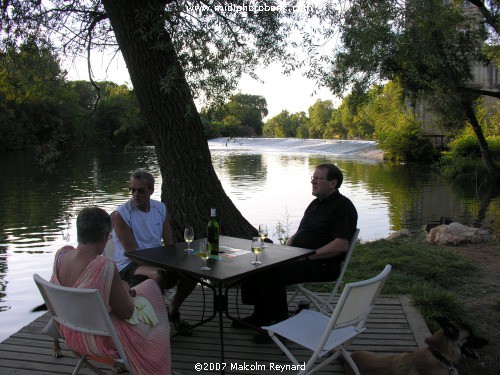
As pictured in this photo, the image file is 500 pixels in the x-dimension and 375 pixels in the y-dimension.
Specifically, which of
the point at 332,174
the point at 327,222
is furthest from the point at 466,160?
the point at 327,222

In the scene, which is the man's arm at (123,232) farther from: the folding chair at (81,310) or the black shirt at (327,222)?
the black shirt at (327,222)

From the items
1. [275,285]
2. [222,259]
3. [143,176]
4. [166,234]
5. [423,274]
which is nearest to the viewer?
[222,259]

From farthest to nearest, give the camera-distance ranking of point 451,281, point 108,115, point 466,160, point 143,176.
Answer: point 466,160 → point 108,115 → point 451,281 → point 143,176

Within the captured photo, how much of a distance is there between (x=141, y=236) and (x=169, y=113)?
7.12ft

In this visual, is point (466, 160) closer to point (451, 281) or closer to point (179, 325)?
point (451, 281)

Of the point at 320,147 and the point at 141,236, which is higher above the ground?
the point at 320,147

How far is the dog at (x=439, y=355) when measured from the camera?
9.21ft

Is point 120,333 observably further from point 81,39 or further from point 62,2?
point 62,2

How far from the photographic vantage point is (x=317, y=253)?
373 cm

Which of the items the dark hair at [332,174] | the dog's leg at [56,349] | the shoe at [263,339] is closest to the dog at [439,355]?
the shoe at [263,339]

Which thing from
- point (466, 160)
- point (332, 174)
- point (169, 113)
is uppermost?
point (169, 113)

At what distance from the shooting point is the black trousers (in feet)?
11.8

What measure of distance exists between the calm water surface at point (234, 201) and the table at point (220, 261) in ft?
9.01

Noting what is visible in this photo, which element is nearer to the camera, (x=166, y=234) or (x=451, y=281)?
(x=166, y=234)
